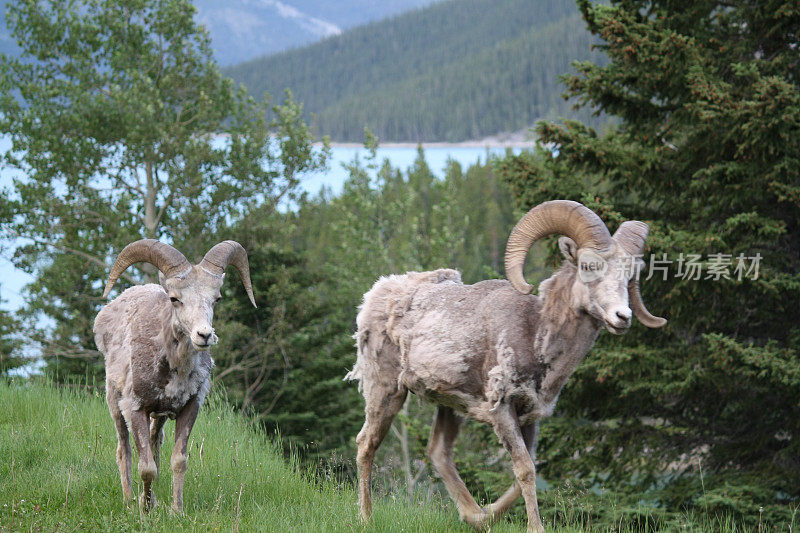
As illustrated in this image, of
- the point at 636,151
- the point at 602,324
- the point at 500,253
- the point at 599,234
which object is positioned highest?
the point at 636,151

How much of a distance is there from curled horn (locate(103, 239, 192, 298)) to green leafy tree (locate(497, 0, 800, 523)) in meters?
6.32

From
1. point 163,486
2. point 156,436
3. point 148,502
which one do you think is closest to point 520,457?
point 148,502

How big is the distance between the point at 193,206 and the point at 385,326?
21245 mm

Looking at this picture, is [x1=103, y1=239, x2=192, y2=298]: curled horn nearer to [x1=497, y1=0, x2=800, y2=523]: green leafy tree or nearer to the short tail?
the short tail

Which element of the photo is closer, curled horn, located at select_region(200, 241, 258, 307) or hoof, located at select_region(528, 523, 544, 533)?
hoof, located at select_region(528, 523, 544, 533)

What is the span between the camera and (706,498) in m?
9.74

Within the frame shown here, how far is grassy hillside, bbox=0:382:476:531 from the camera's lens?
5477 millimetres

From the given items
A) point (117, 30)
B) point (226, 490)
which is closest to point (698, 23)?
point (226, 490)

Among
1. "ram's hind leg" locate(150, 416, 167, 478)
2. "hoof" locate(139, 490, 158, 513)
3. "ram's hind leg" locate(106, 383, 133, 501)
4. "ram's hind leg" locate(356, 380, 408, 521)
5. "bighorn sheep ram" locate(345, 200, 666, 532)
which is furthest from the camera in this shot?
"ram's hind leg" locate(150, 416, 167, 478)

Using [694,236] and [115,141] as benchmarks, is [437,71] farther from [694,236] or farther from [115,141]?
[694,236]

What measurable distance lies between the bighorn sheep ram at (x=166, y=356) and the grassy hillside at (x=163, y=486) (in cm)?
34

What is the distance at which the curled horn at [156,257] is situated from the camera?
235 inches

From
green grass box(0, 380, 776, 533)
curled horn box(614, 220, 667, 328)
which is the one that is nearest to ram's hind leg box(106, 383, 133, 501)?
green grass box(0, 380, 776, 533)

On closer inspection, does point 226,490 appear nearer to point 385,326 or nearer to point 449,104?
point 385,326
